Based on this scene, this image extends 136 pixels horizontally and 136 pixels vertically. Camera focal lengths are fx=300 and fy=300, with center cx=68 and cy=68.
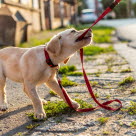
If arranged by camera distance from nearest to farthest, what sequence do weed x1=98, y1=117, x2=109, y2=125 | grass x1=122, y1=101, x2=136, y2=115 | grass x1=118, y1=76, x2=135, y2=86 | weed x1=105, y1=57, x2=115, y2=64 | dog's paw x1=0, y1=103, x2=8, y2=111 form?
1. weed x1=98, y1=117, x2=109, y2=125
2. grass x1=122, y1=101, x2=136, y2=115
3. dog's paw x1=0, y1=103, x2=8, y2=111
4. grass x1=118, y1=76, x2=135, y2=86
5. weed x1=105, y1=57, x2=115, y2=64

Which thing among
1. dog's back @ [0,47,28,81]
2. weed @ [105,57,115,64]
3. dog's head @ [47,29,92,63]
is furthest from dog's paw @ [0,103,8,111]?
weed @ [105,57,115,64]

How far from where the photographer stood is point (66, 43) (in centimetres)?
329

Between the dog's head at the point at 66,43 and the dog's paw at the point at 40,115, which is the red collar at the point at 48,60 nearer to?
the dog's head at the point at 66,43

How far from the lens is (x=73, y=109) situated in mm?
3355

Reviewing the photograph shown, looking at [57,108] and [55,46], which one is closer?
[55,46]

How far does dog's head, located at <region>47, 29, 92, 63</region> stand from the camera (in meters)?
3.23

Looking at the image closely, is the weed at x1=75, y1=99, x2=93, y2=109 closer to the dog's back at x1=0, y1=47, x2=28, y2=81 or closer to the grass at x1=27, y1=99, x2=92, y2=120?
the grass at x1=27, y1=99, x2=92, y2=120

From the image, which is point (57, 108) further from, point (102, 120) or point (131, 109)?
point (131, 109)

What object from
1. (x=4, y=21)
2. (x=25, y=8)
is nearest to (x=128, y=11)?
(x=25, y=8)

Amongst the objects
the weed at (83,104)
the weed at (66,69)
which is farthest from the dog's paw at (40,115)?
the weed at (66,69)

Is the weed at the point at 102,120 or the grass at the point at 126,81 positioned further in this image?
the grass at the point at 126,81

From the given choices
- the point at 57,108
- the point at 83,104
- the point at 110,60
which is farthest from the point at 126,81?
the point at 110,60

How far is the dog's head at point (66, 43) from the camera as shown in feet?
10.6

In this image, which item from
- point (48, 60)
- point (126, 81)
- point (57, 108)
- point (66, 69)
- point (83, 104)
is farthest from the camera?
point (66, 69)
